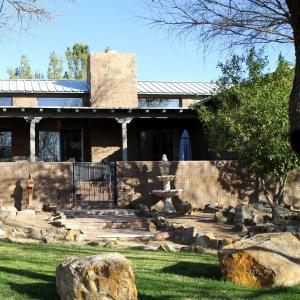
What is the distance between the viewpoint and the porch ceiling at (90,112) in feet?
65.6

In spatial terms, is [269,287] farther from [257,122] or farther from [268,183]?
[268,183]

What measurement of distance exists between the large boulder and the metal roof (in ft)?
56.8

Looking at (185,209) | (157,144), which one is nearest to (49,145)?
(157,144)

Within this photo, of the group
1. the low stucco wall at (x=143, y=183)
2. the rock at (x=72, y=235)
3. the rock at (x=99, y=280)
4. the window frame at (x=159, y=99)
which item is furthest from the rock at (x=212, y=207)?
the rock at (x=99, y=280)

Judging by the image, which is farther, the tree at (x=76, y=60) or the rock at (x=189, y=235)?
the tree at (x=76, y=60)

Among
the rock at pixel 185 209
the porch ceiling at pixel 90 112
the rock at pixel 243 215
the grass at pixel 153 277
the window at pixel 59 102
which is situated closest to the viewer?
the grass at pixel 153 277

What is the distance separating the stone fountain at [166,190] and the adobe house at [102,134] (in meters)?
0.41

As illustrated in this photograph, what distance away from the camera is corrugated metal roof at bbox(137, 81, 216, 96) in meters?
24.7

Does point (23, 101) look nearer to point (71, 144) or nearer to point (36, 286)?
point (71, 144)

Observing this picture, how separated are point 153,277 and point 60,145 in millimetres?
16498

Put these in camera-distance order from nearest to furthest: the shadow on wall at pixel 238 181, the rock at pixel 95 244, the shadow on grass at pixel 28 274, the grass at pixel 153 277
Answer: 1. the grass at pixel 153 277
2. the shadow on grass at pixel 28 274
3. the rock at pixel 95 244
4. the shadow on wall at pixel 238 181

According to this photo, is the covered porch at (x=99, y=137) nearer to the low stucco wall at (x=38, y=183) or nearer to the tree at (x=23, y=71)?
the low stucco wall at (x=38, y=183)

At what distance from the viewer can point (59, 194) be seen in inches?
648

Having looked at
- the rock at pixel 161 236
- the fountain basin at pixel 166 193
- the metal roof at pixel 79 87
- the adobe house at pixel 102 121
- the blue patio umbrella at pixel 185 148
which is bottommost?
the rock at pixel 161 236
